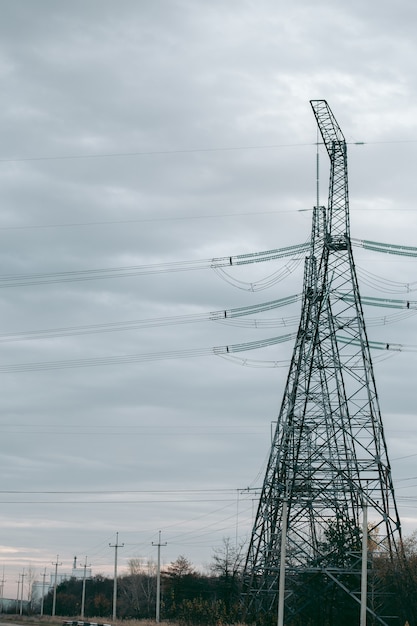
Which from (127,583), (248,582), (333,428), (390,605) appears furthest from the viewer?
(127,583)

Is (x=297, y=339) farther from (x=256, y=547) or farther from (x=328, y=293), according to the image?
(x=256, y=547)

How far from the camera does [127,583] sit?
161125 millimetres

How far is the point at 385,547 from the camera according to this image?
2080 inches

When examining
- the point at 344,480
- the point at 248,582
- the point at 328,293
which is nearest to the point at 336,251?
the point at 328,293

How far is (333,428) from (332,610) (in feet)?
34.3

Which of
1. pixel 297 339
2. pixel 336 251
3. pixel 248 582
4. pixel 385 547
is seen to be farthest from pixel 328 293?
pixel 248 582

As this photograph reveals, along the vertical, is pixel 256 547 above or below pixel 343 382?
below

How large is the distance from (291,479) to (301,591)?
664 centimetres

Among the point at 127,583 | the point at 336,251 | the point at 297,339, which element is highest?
the point at 336,251

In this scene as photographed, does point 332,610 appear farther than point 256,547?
No

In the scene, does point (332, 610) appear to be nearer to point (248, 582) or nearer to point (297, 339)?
point (248, 582)

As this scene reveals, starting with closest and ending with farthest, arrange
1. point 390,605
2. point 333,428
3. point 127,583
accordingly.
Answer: point 390,605, point 333,428, point 127,583

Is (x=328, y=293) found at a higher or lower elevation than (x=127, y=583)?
higher

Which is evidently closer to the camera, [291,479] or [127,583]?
[291,479]
